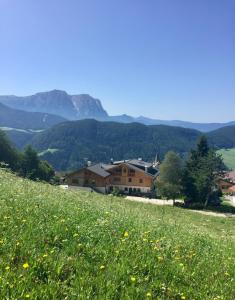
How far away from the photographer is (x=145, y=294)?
236 inches

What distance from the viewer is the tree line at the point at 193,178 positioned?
69188 mm

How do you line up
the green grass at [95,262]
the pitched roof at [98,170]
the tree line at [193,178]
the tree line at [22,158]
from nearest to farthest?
1. the green grass at [95,262]
2. the tree line at [193,178]
3. the tree line at [22,158]
4. the pitched roof at [98,170]

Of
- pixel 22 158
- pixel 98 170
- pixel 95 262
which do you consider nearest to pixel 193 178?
pixel 98 170

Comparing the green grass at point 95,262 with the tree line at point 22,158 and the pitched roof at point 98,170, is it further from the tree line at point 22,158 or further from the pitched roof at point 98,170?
the pitched roof at point 98,170

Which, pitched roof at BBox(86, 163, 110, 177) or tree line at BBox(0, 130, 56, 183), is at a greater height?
tree line at BBox(0, 130, 56, 183)

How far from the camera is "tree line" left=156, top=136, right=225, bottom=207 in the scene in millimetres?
69188

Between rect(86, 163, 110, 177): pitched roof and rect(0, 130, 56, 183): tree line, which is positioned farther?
rect(86, 163, 110, 177): pitched roof

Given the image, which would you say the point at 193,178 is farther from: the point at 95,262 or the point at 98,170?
the point at 95,262

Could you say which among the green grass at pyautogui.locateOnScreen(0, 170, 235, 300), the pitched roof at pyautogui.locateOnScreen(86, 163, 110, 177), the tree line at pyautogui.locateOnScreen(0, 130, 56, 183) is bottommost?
the pitched roof at pyautogui.locateOnScreen(86, 163, 110, 177)

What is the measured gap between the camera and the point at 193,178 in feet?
229

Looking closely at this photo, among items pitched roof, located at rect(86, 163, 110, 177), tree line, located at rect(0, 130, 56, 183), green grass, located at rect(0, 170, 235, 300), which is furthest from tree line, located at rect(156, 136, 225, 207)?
green grass, located at rect(0, 170, 235, 300)

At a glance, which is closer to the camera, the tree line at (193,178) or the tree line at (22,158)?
the tree line at (193,178)

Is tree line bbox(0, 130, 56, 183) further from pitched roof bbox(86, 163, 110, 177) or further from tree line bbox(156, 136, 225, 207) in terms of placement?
tree line bbox(156, 136, 225, 207)

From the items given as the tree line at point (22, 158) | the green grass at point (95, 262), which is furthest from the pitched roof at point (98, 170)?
the green grass at point (95, 262)
